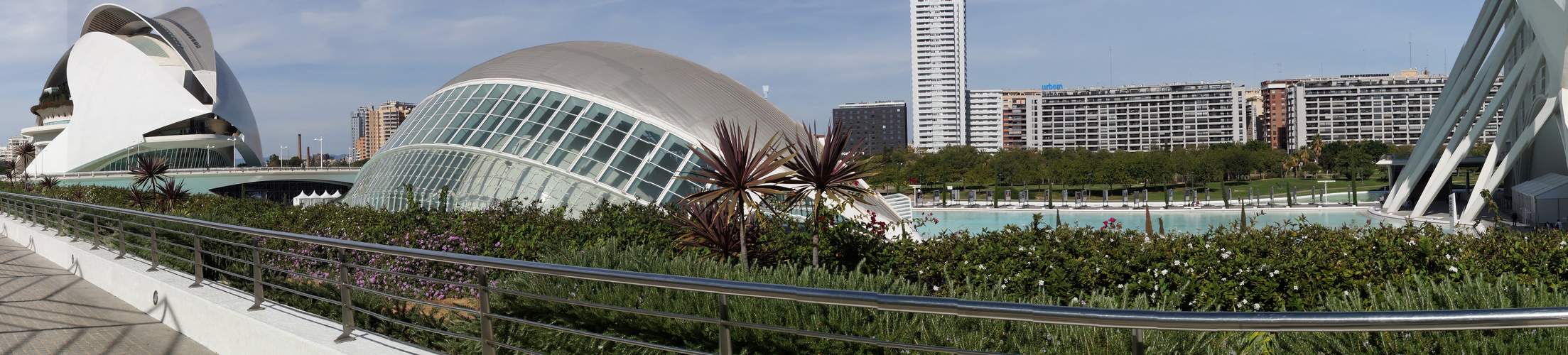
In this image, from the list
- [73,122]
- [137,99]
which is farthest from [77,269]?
[73,122]

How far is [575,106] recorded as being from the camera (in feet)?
52.5

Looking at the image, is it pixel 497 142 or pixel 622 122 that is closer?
pixel 622 122

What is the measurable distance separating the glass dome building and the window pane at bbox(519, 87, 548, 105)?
0.02 meters

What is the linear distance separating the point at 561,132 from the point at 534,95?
5.77 feet

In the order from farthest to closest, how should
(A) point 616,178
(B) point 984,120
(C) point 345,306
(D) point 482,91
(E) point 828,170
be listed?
(B) point 984,120, (D) point 482,91, (A) point 616,178, (E) point 828,170, (C) point 345,306

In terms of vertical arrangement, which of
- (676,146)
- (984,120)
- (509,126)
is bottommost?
(676,146)

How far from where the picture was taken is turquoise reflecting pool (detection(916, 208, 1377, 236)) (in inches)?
1516

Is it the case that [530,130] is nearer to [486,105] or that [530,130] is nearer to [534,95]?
[534,95]

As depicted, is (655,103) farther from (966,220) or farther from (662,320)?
(966,220)

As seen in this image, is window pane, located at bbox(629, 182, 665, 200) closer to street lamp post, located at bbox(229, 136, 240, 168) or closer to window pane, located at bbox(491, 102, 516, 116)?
window pane, located at bbox(491, 102, 516, 116)

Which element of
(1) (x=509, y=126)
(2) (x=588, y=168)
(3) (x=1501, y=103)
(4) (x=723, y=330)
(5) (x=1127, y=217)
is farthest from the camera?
(5) (x=1127, y=217)

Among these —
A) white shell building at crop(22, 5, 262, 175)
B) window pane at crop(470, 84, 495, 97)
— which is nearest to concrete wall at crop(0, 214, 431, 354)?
window pane at crop(470, 84, 495, 97)

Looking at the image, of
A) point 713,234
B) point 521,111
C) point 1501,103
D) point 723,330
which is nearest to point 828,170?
point 713,234

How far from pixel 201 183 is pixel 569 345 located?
72.8 m
